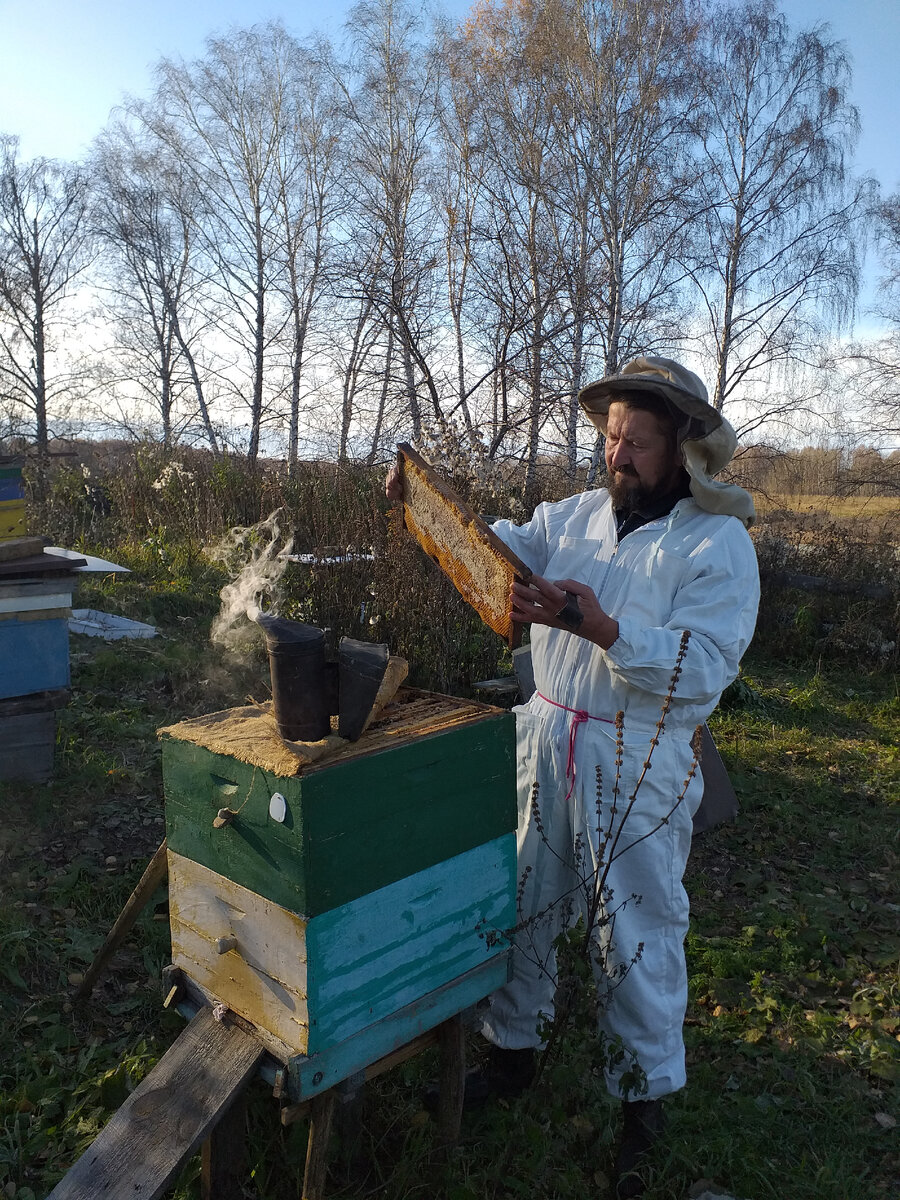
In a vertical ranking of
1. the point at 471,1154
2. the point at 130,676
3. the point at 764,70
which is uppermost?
the point at 764,70

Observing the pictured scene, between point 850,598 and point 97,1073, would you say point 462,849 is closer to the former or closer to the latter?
point 97,1073

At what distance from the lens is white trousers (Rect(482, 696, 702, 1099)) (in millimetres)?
2010

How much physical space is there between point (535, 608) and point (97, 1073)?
1.97 m

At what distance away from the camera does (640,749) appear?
79.5 inches

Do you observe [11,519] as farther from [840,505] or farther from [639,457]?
[840,505]

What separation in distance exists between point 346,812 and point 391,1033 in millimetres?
539

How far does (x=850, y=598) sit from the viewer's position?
341 inches

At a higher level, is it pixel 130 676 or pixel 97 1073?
pixel 130 676

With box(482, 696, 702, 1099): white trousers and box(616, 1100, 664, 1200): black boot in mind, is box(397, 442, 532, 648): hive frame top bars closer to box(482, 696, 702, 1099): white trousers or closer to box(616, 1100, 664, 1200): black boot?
box(482, 696, 702, 1099): white trousers

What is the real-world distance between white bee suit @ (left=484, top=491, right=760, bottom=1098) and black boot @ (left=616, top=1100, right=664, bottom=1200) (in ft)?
0.45

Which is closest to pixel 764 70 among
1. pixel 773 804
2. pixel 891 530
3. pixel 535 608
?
pixel 891 530

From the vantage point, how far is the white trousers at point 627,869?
201cm

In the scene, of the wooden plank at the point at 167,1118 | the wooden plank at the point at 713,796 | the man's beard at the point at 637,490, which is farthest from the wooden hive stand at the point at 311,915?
the wooden plank at the point at 713,796

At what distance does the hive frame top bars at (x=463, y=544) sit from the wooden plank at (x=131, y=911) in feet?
3.68
